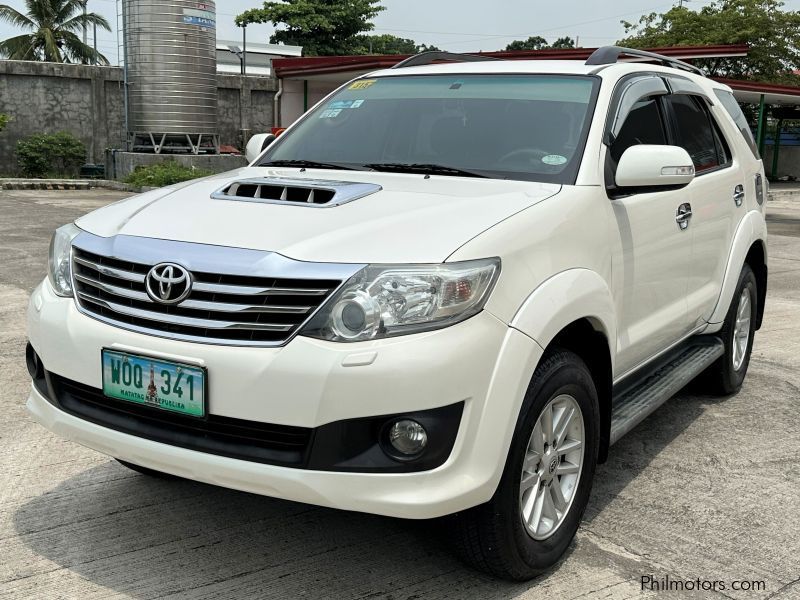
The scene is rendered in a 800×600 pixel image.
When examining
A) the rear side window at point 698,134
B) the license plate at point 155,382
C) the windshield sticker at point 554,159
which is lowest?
the license plate at point 155,382

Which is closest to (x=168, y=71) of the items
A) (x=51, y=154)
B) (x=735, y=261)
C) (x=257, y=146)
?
(x=51, y=154)

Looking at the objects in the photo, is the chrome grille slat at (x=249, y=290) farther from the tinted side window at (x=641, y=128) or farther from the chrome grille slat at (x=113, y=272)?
the tinted side window at (x=641, y=128)

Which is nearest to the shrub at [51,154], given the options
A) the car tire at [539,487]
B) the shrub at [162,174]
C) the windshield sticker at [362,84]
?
the shrub at [162,174]

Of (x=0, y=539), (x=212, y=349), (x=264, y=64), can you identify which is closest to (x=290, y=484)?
(x=212, y=349)

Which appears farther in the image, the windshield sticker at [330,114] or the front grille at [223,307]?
the windshield sticker at [330,114]

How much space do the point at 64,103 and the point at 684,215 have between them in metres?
22.8

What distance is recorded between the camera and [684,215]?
4.05 m

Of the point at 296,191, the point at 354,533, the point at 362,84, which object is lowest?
the point at 354,533

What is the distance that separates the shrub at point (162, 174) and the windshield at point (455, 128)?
1489 centimetres

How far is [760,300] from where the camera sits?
5484 mm

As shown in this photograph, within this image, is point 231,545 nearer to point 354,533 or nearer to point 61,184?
point 354,533

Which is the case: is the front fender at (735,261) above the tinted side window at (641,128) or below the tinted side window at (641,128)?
below

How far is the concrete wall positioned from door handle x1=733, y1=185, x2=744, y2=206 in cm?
2196

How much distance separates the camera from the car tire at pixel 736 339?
4891 mm
